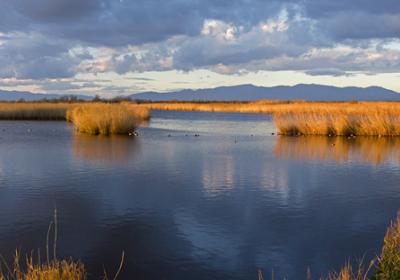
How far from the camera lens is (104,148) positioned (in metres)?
16.8

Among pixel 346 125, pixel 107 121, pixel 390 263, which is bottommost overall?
pixel 390 263

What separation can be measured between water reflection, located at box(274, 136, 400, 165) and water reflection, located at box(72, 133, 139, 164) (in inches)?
197

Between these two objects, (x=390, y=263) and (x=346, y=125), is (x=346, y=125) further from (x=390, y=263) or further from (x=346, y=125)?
(x=390, y=263)

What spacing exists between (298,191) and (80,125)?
591 inches

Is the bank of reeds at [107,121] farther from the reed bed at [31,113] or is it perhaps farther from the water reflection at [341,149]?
the reed bed at [31,113]

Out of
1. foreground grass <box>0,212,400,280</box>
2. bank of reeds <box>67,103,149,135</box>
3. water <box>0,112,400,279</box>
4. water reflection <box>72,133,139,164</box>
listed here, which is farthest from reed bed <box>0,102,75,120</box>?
foreground grass <box>0,212,400,280</box>

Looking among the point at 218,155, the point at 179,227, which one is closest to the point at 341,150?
the point at 218,155

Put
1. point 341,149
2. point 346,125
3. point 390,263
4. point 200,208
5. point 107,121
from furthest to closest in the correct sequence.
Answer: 1. point 346,125
2. point 107,121
3. point 341,149
4. point 200,208
5. point 390,263

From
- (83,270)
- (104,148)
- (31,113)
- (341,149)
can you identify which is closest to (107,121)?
(104,148)

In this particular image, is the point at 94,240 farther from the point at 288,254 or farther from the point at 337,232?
the point at 337,232

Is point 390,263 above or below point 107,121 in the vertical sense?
below

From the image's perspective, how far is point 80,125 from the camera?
23.1 meters

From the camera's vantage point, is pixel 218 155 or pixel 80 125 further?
pixel 80 125

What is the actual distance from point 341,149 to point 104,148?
825 cm
